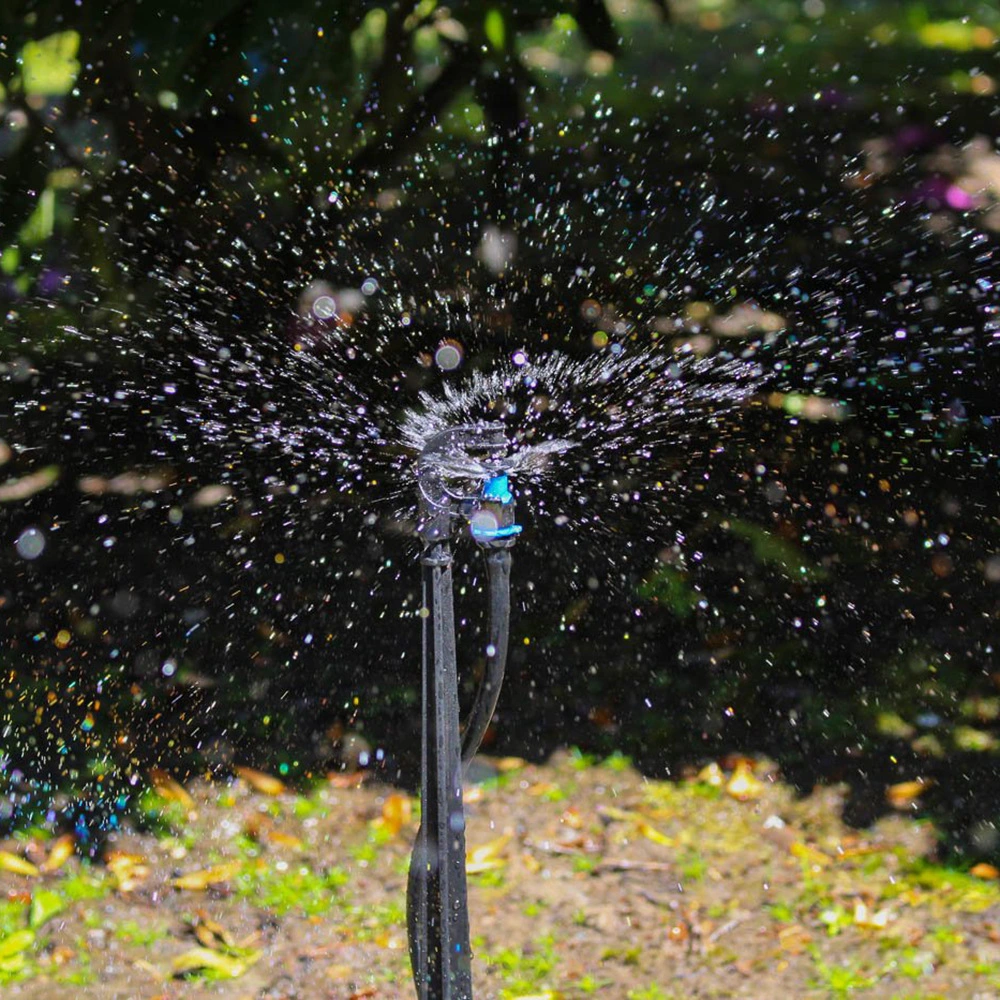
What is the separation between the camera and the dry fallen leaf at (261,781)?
2.74 metres

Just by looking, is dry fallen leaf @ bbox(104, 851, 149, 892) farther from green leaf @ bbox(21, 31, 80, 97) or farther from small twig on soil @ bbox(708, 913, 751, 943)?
green leaf @ bbox(21, 31, 80, 97)

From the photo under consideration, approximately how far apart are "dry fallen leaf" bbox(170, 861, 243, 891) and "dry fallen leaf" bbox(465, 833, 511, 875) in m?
0.50

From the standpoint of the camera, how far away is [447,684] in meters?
1.26

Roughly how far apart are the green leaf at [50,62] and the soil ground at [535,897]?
1.59 m

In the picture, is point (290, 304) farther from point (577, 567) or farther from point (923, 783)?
point (923, 783)

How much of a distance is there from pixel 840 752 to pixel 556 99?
1.66m

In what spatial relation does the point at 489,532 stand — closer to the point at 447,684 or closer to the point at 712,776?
the point at 447,684

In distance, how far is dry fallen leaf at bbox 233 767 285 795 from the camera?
8.98ft

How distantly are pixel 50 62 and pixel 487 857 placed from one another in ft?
6.20

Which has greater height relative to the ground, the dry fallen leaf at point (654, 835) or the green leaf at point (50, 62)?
the green leaf at point (50, 62)

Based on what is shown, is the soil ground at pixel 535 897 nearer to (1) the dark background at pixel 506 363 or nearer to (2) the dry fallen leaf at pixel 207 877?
(2) the dry fallen leaf at pixel 207 877

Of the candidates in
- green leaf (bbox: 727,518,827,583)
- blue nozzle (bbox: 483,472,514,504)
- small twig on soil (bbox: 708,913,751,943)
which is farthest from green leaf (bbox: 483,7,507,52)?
small twig on soil (bbox: 708,913,751,943)

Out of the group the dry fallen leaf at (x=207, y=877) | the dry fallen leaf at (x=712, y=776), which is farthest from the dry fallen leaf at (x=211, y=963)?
the dry fallen leaf at (x=712, y=776)

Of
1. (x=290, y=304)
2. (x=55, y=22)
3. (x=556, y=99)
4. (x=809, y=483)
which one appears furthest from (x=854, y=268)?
(x=55, y=22)
